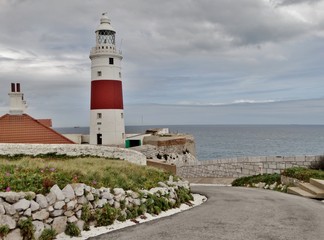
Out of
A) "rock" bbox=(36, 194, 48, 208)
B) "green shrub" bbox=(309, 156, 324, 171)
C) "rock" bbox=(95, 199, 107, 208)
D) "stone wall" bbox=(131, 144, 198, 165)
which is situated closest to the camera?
"rock" bbox=(36, 194, 48, 208)

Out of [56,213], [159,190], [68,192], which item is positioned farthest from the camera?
[159,190]

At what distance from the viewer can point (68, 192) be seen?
8.22 metres

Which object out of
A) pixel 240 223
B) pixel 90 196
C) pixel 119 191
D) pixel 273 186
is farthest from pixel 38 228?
pixel 273 186

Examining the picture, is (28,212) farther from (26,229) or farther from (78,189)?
(78,189)

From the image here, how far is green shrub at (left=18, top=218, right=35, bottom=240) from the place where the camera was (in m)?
7.17

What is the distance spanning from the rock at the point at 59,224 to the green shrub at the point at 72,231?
98 millimetres

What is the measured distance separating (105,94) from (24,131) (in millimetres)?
12142

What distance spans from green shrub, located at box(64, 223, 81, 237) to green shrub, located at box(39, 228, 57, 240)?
1.13 feet

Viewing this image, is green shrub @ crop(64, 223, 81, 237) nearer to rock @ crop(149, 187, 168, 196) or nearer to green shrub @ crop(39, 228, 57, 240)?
green shrub @ crop(39, 228, 57, 240)

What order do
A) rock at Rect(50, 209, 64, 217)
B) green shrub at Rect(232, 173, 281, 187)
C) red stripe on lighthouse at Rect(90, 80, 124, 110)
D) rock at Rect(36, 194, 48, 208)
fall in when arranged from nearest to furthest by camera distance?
rock at Rect(36, 194, 48, 208), rock at Rect(50, 209, 64, 217), green shrub at Rect(232, 173, 281, 187), red stripe on lighthouse at Rect(90, 80, 124, 110)

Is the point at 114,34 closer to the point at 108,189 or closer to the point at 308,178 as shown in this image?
the point at 308,178

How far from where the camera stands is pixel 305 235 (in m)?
8.11

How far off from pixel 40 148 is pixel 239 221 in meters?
17.1

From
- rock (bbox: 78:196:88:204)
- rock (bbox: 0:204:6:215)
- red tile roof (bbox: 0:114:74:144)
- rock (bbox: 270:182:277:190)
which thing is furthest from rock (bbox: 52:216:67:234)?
red tile roof (bbox: 0:114:74:144)
